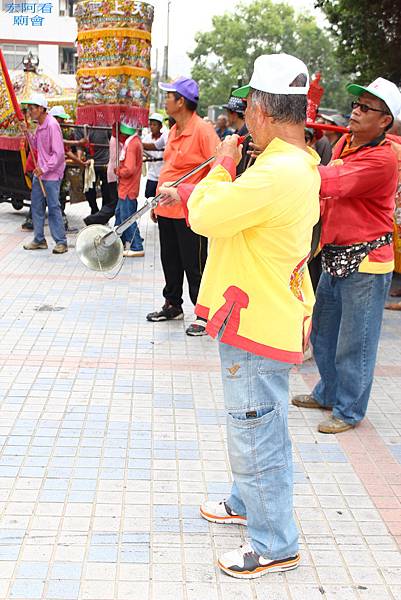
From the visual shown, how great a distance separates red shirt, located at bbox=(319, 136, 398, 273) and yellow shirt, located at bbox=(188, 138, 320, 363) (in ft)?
3.61

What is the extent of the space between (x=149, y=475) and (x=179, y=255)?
2.92m

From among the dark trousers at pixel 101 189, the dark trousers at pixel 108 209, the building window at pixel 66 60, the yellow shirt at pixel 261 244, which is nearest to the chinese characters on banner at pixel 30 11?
the dark trousers at pixel 101 189

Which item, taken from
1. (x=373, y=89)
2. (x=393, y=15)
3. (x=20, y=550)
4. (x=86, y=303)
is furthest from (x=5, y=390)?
(x=393, y=15)

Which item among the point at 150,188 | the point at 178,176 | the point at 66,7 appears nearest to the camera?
the point at 178,176

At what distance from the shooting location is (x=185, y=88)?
18.0 feet

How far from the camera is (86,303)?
649 cm

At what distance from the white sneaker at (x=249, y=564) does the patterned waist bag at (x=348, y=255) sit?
159cm

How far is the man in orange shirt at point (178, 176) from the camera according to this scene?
18.1 ft

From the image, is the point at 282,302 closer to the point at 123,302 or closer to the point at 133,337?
the point at 133,337

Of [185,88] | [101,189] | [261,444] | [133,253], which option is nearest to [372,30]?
[101,189]

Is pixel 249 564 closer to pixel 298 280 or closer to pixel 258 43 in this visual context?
pixel 298 280

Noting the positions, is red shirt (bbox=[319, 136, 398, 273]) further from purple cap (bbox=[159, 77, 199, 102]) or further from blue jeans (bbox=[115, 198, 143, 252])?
blue jeans (bbox=[115, 198, 143, 252])

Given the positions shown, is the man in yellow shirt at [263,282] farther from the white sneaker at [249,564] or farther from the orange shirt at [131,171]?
the orange shirt at [131,171]

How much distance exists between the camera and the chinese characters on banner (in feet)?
39.4
